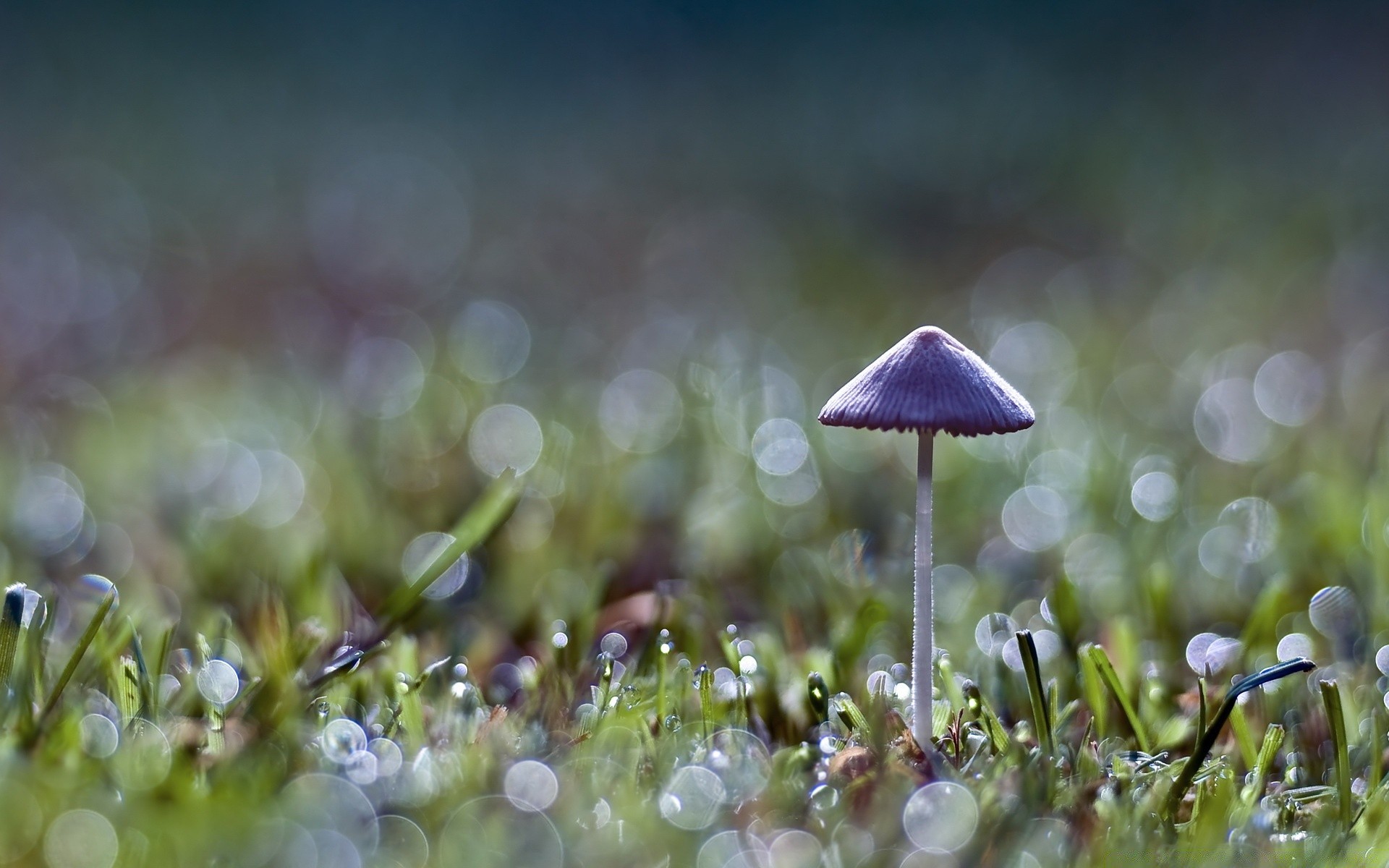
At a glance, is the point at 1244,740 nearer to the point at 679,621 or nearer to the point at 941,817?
the point at 941,817

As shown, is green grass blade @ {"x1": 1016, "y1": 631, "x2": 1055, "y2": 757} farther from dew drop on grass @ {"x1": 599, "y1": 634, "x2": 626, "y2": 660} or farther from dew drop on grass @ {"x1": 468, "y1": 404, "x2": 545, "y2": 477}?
dew drop on grass @ {"x1": 468, "y1": 404, "x2": 545, "y2": 477}

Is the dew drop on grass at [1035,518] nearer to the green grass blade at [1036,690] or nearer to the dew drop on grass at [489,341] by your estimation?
the green grass blade at [1036,690]

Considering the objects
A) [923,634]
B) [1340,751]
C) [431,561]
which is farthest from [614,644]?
[1340,751]

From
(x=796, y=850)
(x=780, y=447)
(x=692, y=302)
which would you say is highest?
(x=692, y=302)

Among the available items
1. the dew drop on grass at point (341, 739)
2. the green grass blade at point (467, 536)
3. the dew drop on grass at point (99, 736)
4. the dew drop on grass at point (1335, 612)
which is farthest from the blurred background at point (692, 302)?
the dew drop on grass at point (99, 736)

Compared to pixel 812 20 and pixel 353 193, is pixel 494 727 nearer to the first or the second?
pixel 353 193

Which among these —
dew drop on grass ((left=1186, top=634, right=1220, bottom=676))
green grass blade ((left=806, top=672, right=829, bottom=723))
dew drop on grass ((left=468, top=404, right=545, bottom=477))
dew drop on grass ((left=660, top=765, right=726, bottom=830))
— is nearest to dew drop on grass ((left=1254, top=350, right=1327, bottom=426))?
dew drop on grass ((left=1186, top=634, right=1220, bottom=676))

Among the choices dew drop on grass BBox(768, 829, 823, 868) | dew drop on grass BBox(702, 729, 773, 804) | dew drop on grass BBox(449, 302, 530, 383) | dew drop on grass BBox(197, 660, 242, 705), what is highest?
dew drop on grass BBox(449, 302, 530, 383)
